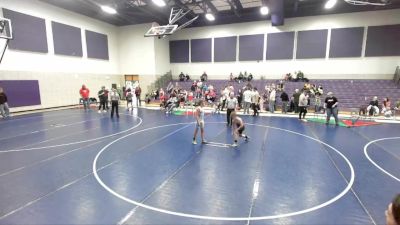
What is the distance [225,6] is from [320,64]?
10489 millimetres

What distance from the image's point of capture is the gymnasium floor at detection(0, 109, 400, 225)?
13.7 ft

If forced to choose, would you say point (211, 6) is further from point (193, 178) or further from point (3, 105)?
point (193, 178)

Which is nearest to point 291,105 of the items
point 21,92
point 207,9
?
point 207,9

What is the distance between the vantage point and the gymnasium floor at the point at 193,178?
4.18 m

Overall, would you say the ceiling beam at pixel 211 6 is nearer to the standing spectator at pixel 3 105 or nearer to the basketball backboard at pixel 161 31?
the basketball backboard at pixel 161 31

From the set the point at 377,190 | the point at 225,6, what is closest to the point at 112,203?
the point at 377,190

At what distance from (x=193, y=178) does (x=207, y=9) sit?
19.7 m

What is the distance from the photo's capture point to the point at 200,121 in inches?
327

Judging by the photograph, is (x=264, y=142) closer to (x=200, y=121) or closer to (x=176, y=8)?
(x=200, y=121)

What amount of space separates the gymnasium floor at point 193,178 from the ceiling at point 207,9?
12332 mm

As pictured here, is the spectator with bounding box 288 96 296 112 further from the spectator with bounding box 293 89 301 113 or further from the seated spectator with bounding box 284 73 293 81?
the seated spectator with bounding box 284 73 293 81

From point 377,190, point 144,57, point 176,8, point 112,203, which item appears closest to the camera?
point 112,203

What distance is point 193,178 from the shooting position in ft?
18.5

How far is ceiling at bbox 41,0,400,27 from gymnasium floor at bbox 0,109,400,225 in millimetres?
12332
